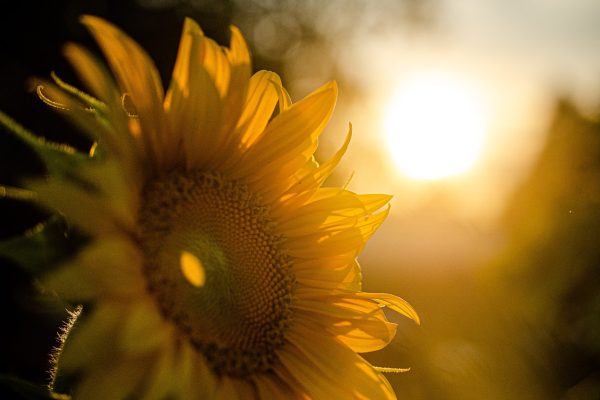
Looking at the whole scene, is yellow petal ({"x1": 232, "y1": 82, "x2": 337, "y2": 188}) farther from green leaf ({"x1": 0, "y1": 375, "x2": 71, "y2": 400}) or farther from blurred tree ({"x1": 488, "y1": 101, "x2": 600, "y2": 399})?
blurred tree ({"x1": 488, "y1": 101, "x2": 600, "y2": 399})

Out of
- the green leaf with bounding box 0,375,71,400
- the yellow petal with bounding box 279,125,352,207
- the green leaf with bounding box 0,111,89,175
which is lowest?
the green leaf with bounding box 0,375,71,400

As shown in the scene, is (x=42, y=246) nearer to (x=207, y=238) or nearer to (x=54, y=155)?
(x=54, y=155)

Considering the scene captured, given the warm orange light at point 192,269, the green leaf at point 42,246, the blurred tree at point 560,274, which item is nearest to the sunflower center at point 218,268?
the warm orange light at point 192,269

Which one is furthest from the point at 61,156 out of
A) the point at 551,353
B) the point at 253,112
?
the point at 551,353

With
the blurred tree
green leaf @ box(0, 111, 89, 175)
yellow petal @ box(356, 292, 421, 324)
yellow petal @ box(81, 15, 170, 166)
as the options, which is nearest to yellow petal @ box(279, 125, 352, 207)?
yellow petal @ box(356, 292, 421, 324)

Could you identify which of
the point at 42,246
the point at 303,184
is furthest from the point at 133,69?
the point at 303,184

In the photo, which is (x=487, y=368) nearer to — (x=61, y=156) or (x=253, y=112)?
(x=253, y=112)

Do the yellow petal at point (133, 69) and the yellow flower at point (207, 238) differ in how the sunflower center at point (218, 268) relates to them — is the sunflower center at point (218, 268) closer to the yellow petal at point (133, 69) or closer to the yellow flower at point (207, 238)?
the yellow flower at point (207, 238)
